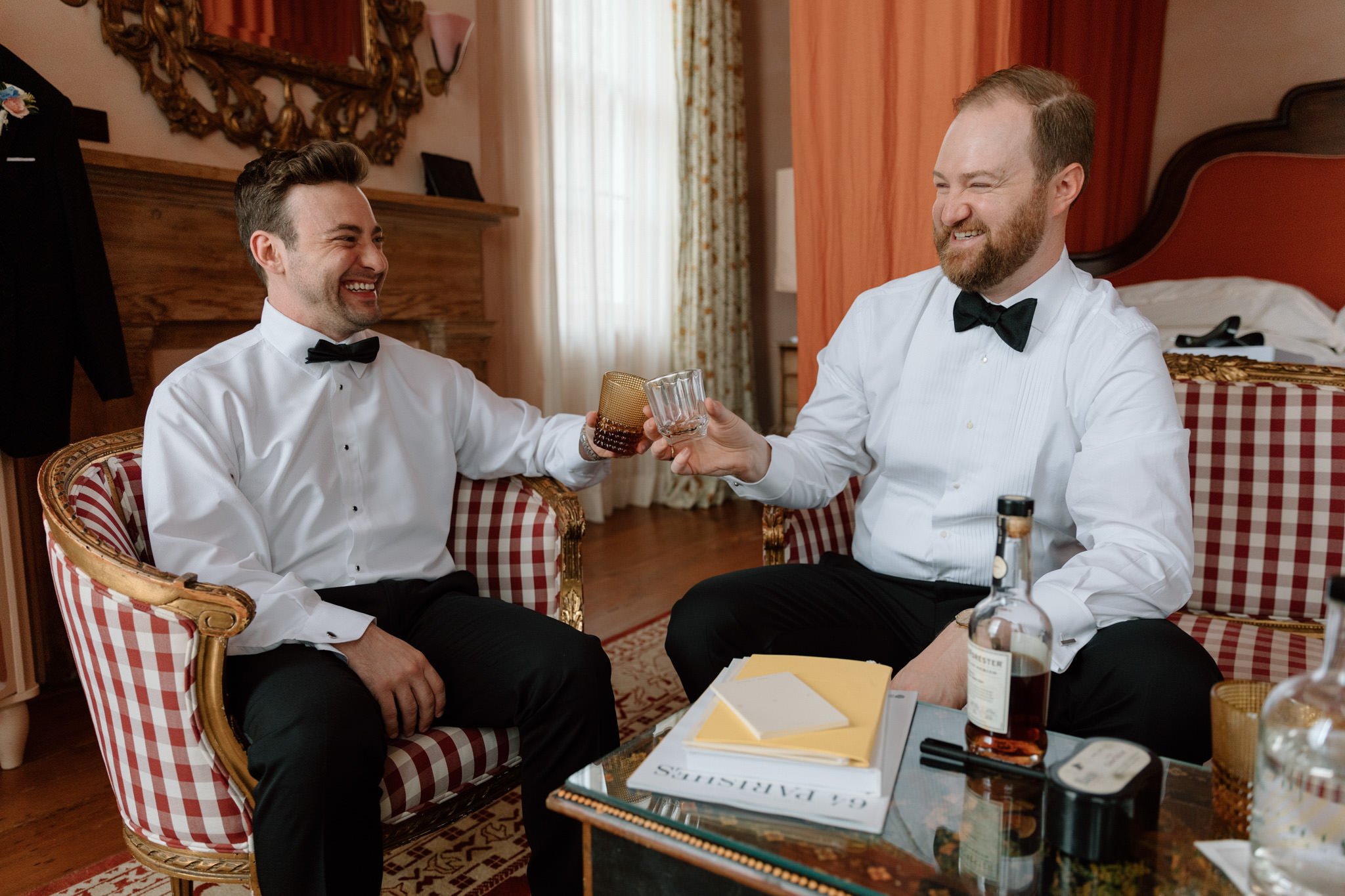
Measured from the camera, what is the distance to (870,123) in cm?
213

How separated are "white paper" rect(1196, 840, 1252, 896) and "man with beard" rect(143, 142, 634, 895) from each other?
2.81 feet

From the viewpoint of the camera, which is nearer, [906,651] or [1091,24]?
[906,651]

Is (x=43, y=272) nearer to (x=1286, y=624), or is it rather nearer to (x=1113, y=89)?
(x=1286, y=624)

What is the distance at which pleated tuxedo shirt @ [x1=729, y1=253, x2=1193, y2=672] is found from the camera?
133 cm

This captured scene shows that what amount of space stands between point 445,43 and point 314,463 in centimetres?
253

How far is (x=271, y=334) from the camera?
1667 millimetres

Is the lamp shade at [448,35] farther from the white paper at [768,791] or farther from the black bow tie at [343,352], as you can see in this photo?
the white paper at [768,791]

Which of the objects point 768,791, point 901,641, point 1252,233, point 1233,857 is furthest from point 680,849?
point 1252,233

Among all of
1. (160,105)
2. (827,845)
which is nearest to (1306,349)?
(827,845)

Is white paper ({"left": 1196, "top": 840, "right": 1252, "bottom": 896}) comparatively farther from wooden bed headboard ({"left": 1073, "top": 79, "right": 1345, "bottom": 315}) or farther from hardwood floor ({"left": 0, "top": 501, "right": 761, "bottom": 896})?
wooden bed headboard ({"left": 1073, "top": 79, "right": 1345, "bottom": 315})

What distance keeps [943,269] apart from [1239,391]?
732mm

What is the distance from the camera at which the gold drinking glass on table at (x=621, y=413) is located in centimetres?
150

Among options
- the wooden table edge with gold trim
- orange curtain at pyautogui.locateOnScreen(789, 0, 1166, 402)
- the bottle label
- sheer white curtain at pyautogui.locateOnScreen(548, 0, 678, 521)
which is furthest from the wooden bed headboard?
the wooden table edge with gold trim

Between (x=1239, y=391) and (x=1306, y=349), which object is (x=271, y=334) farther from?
(x=1306, y=349)
